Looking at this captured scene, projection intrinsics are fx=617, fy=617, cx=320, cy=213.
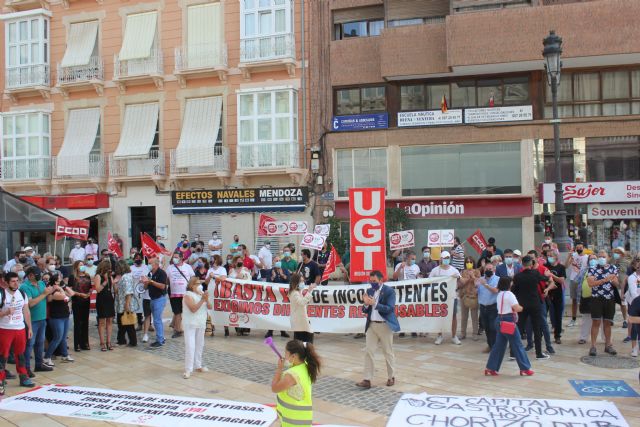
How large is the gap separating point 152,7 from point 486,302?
69.2 feet

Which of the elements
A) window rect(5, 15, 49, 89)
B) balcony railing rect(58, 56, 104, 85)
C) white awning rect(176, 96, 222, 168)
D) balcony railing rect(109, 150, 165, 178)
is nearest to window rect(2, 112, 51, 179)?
window rect(5, 15, 49, 89)

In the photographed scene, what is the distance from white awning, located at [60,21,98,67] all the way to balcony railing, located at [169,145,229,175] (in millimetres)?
6423

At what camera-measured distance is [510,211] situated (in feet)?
73.0

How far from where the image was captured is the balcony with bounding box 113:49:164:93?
26.1 m

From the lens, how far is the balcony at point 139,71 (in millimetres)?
26078

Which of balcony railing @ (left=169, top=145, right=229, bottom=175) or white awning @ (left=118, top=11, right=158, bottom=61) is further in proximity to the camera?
white awning @ (left=118, top=11, right=158, bottom=61)

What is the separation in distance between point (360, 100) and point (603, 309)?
14.8 m

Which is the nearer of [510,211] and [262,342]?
[262,342]

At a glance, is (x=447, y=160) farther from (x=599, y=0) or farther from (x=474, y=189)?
(x=599, y=0)

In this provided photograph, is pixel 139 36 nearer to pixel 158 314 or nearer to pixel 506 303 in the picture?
pixel 158 314

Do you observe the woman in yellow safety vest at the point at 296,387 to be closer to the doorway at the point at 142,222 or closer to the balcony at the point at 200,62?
the balcony at the point at 200,62

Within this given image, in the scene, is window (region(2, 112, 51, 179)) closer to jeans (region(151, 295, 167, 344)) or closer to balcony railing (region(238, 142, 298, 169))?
balcony railing (region(238, 142, 298, 169))

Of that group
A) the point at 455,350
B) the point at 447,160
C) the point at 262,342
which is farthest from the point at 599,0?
the point at 262,342

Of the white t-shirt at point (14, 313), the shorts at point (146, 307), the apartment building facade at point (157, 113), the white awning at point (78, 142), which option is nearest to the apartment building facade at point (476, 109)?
the apartment building facade at point (157, 113)
